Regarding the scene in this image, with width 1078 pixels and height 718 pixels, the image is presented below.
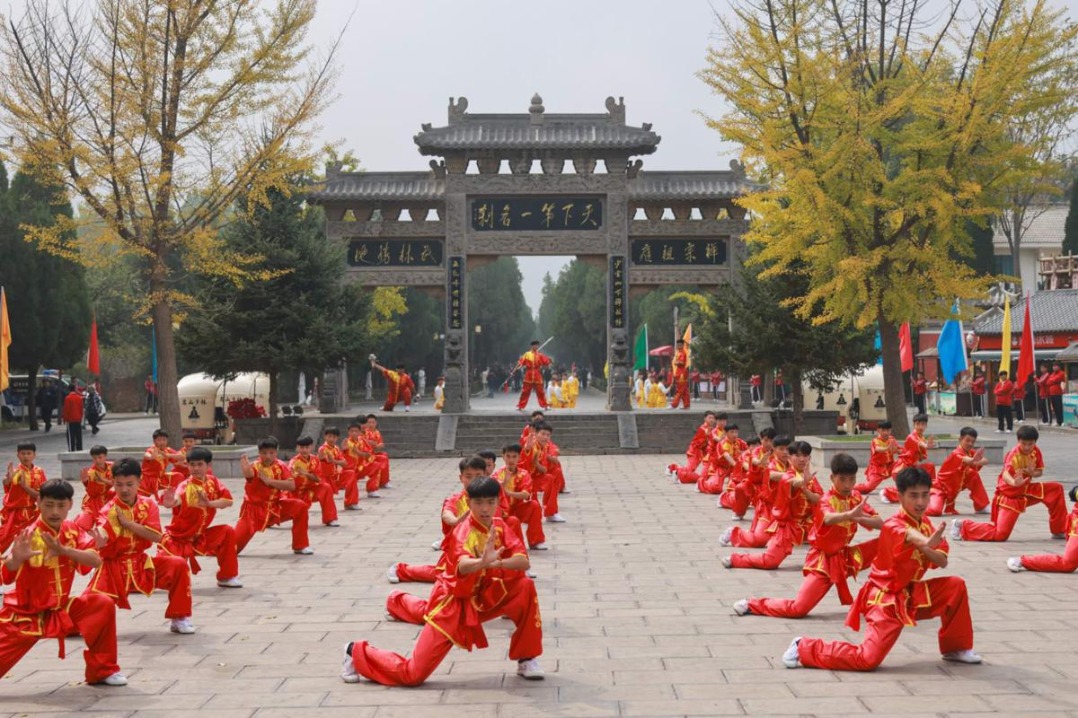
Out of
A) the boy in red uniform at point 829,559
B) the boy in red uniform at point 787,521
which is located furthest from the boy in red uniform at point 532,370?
the boy in red uniform at point 829,559

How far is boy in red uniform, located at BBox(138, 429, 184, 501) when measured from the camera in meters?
13.5

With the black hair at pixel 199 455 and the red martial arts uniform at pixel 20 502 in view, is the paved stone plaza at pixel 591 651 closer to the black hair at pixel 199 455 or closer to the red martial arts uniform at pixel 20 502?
the black hair at pixel 199 455

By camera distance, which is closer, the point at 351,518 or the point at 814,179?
the point at 351,518

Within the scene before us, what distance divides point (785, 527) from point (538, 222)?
18.2 m

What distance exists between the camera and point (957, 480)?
44.4ft

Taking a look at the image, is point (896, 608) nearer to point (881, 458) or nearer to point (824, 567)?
point (824, 567)

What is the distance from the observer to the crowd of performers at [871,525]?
21.8 ft

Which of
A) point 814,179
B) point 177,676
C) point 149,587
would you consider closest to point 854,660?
point 177,676

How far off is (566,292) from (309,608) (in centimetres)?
6570

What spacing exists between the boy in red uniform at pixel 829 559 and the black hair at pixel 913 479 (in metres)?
0.94

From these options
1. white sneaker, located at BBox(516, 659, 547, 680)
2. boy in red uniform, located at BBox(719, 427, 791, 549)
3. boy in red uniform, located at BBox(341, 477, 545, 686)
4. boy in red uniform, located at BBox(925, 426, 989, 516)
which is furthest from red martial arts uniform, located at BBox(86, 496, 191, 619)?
boy in red uniform, located at BBox(925, 426, 989, 516)

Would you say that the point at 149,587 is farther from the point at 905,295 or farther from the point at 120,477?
the point at 905,295

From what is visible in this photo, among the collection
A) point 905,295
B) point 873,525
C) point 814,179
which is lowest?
point 873,525

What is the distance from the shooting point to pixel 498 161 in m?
28.3
